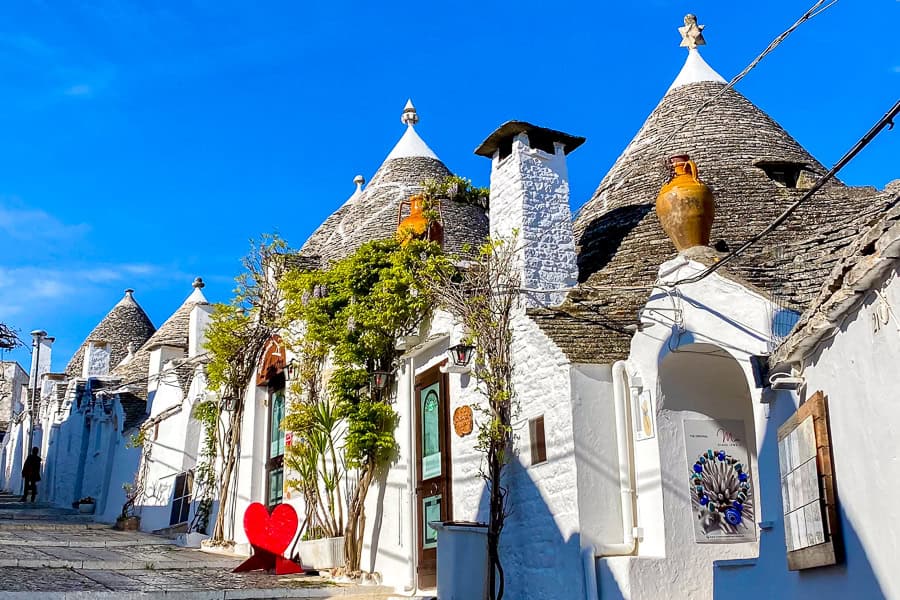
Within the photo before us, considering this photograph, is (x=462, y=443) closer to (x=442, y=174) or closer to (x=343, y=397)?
(x=343, y=397)

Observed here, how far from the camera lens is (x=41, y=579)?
972 centimetres

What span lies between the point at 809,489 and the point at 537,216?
196 inches

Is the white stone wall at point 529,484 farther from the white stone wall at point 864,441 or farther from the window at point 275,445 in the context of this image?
the window at point 275,445

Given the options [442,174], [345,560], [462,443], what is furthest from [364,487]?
[442,174]

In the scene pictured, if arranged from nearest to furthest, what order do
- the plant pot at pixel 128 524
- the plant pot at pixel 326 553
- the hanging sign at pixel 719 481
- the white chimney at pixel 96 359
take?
the hanging sign at pixel 719 481 → the plant pot at pixel 326 553 → the plant pot at pixel 128 524 → the white chimney at pixel 96 359

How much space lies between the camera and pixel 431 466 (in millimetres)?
11289

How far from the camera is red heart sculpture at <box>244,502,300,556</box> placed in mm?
11414

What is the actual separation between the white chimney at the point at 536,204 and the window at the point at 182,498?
9993 millimetres

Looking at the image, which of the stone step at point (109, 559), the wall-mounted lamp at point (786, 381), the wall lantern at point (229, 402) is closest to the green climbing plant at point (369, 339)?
the stone step at point (109, 559)

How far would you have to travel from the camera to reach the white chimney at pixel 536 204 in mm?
10250

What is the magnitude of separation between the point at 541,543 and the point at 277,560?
12.6 ft

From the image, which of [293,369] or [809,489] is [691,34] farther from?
[809,489]

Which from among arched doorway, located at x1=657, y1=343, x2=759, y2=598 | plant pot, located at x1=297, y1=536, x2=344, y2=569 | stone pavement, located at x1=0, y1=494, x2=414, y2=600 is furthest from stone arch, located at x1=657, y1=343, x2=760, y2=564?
plant pot, located at x1=297, y1=536, x2=344, y2=569

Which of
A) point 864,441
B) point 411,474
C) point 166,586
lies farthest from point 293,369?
point 864,441
